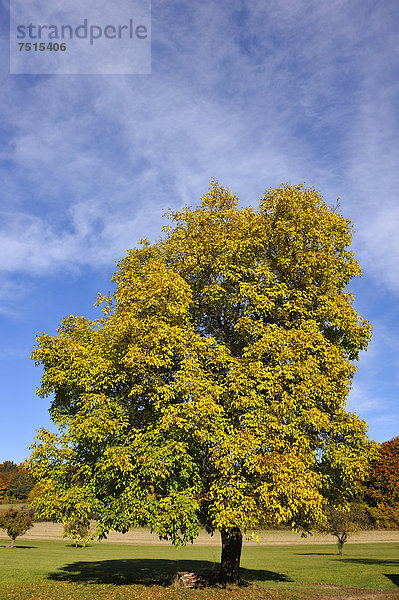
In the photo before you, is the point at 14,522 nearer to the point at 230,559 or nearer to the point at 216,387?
the point at 230,559

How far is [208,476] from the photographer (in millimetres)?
17109

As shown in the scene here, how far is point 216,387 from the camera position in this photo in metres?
16.1

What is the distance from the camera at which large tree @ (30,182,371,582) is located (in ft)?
50.9

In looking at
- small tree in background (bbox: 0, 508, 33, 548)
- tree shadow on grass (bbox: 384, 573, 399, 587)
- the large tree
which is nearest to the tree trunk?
the large tree

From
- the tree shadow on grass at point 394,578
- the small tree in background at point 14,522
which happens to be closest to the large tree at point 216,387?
the tree shadow on grass at point 394,578

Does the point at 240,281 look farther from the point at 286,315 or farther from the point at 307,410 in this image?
the point at 307,410

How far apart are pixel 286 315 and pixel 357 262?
4973mm

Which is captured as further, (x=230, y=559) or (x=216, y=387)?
(x=230, y=559)

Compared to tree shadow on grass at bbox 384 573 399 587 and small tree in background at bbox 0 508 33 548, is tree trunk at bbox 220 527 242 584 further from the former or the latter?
small tree in background at bbox 0 508 33 548

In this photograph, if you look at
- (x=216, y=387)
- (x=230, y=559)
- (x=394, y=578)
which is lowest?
(x=394, y=578)

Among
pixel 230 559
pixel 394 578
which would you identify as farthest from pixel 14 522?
pixel 394 578

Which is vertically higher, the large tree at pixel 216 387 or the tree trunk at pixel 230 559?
the large tree at pixel 216 387

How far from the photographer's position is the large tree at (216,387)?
15.5 m

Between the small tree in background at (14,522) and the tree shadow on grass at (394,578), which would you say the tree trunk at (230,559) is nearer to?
the tree shadow on grass at (394,578)
